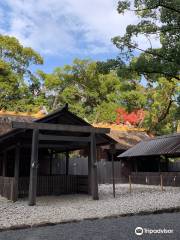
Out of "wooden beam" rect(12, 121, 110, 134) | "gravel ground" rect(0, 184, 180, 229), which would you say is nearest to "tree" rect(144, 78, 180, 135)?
"wooden beam" rect(12, 121, 110, 134)

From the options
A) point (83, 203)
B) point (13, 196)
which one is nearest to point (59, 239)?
point (83, 203)

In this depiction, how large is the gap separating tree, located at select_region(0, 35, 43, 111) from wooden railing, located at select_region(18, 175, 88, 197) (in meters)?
21.9

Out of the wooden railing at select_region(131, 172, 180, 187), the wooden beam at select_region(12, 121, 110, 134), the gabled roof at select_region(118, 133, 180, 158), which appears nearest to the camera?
the wooden beam at select_region(12, 121, 110, 134)

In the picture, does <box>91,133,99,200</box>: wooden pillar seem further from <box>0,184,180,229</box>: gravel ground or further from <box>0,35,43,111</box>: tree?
<box>0,35,43,111</box>: tree

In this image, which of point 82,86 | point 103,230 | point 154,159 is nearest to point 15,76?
point 82,86

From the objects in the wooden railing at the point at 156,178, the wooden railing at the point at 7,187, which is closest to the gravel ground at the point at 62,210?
the wooden railing at the point at 7,187

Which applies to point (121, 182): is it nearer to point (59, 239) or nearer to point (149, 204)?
point (149, 204)

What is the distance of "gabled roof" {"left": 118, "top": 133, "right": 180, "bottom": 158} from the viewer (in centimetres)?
2198

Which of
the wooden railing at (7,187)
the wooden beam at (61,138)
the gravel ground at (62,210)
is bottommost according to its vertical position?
the gravel ground at (62,210)

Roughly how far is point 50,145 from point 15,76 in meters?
24.7

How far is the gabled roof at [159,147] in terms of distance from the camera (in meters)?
22.0

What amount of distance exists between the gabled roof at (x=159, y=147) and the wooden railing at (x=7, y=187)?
11.0 m

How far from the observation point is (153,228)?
7992 mm

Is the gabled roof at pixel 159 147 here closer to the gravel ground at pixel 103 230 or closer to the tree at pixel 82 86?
the gravel ground at pixel 103 230
